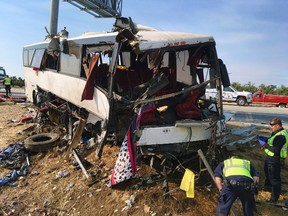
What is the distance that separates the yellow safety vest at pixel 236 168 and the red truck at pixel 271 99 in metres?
23.8

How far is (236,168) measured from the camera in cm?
410

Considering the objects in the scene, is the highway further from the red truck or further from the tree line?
the tree line

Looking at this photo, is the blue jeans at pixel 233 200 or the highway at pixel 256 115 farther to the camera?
the highway at pixel 256 115

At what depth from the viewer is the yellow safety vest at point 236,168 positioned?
13.3 feet

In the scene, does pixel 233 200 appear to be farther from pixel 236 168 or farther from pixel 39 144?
pixel 39 144

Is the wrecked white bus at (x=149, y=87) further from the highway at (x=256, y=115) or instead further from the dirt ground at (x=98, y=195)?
the highway at (x=256, y=115)

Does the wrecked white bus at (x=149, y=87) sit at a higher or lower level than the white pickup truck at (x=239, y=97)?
higher

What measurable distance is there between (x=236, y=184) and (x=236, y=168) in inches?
9.1

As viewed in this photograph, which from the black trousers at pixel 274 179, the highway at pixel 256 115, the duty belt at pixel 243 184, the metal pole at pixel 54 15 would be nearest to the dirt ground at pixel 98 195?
A: the black trousers at pixel 274 179

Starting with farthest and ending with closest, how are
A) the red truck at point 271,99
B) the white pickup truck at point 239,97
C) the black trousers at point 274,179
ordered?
the red truck at point 271,99 < the white pickup truck at point 239,97 < the black trousers at point 274,179

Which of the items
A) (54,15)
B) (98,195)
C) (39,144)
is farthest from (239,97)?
(98,195)

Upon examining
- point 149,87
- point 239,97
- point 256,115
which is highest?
point 149,87

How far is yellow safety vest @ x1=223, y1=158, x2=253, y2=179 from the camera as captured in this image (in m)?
4.06

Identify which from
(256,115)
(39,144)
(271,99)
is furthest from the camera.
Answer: (271,99)
